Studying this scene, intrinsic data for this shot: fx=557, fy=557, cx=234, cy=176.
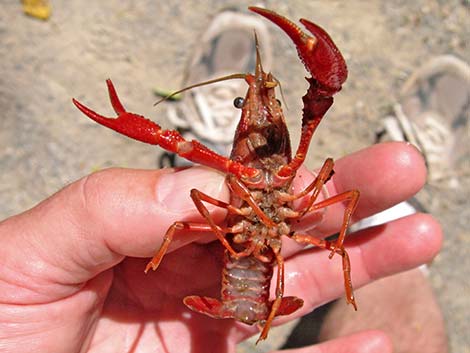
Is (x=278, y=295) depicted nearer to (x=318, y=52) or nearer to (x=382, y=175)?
(x=382, y=175)

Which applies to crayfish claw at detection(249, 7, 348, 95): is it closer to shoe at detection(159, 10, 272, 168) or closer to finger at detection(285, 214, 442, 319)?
finger at detection(285, 214, 442, 319)

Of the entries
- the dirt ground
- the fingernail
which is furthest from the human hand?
the dirt ground

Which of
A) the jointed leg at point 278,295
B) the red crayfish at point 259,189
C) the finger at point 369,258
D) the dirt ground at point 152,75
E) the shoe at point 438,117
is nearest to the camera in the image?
the red crayfish at point 259,189

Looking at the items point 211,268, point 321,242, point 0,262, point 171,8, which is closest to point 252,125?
point 321,242

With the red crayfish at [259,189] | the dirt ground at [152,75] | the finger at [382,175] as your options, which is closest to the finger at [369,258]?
the finger at [382,175]

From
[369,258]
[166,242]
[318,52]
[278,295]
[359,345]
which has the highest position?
[318,52]

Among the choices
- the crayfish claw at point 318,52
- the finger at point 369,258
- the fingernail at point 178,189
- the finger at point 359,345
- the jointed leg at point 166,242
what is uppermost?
the crayfish claw at point 318,52

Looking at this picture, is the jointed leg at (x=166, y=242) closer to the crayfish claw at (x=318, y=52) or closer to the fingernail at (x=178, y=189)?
the fingernail at (x=178, y=189)

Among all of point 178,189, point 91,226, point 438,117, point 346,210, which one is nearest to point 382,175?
point 346,210
